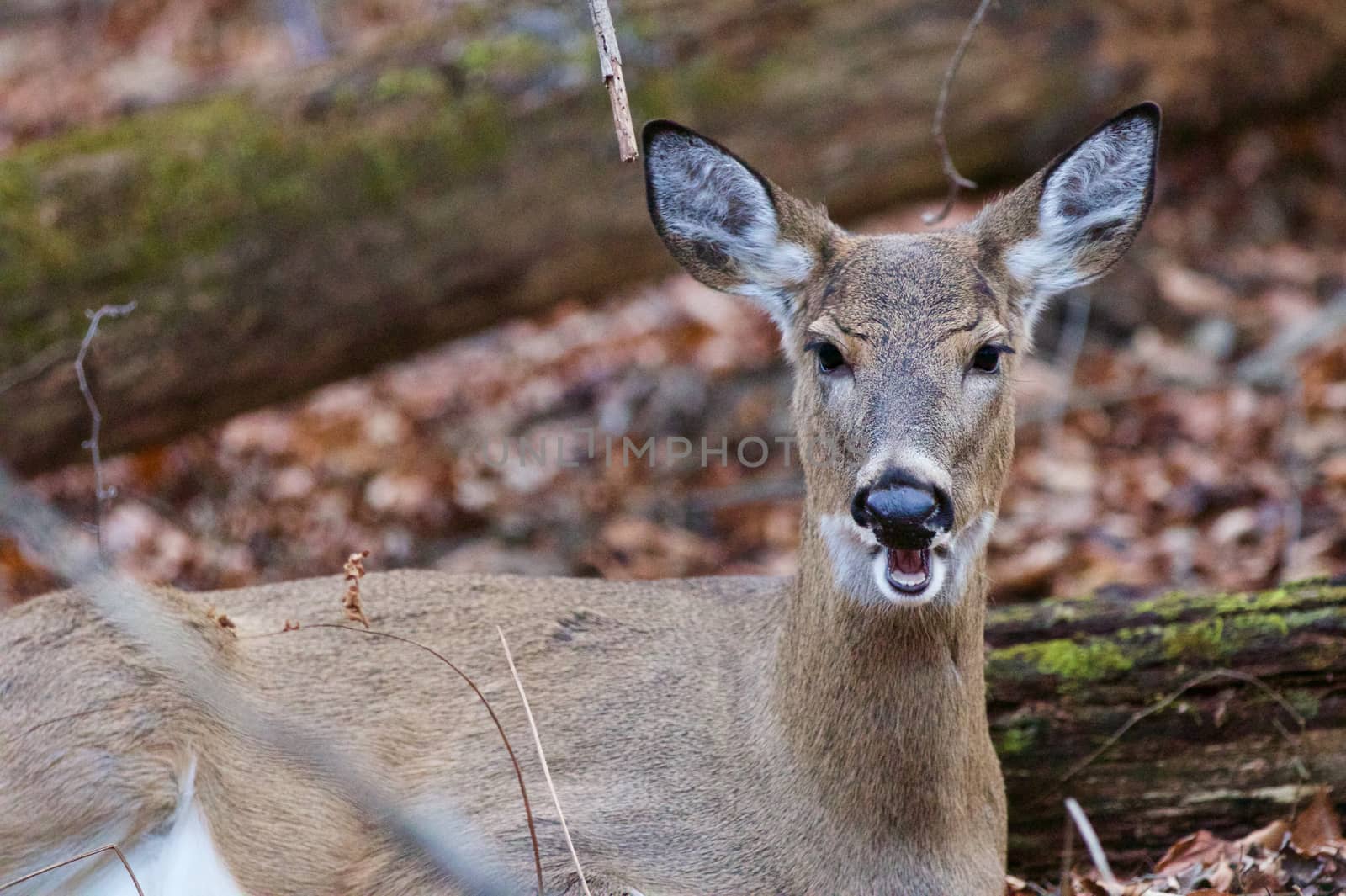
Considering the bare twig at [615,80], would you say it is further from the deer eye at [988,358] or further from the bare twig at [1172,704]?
the bare twig at [1172,704]

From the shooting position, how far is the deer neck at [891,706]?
4.16 m

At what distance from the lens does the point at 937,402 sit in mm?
3951

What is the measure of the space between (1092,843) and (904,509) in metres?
1.78

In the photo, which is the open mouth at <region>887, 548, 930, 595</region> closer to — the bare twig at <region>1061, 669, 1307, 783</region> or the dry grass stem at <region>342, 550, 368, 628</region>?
the dry grass stem at <region>342, 550, 368, 628</region>

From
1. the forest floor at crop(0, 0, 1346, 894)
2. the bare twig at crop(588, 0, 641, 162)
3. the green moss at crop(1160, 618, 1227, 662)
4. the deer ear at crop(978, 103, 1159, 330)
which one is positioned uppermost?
the forest floor at crop(0, 0, 1346, 894)

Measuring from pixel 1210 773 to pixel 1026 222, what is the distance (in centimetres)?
210

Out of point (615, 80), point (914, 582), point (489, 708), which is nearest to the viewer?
point (615, 80)

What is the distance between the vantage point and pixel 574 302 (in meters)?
8.19

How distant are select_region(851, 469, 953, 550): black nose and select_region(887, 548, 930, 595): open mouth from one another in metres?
0.14

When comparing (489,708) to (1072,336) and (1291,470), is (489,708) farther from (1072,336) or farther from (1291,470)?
(1072,336)

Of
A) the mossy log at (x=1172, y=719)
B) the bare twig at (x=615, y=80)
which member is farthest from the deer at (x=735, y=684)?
the bare twig at (x=615, y=80)

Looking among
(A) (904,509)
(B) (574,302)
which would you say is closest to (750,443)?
(B) (574,302)

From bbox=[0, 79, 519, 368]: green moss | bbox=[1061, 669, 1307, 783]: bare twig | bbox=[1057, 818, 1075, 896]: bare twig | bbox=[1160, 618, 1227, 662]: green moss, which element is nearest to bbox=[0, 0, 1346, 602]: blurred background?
bbox=[0, 79, 519, 368]: green moss

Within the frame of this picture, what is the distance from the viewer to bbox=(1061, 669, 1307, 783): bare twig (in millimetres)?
5121
